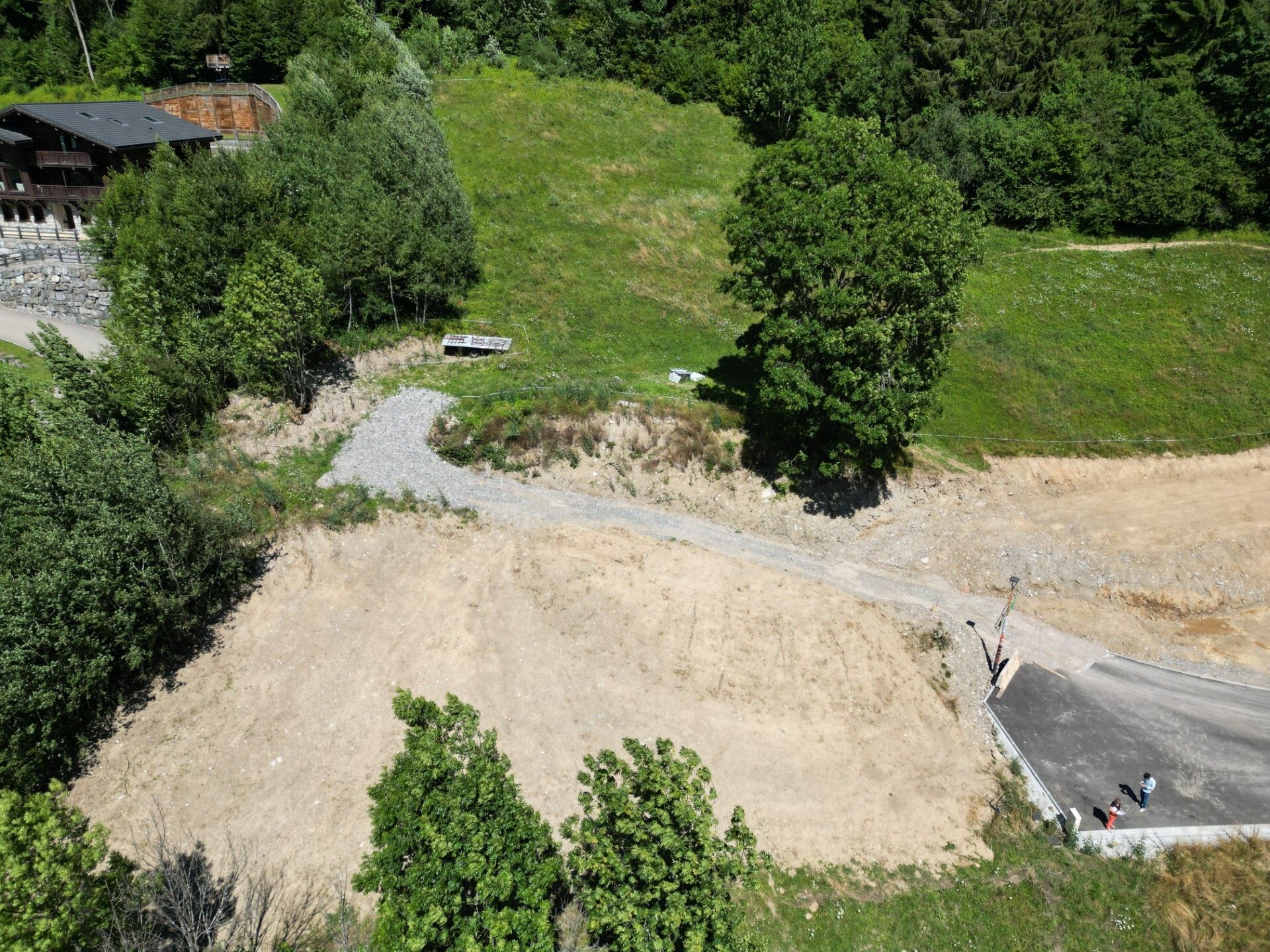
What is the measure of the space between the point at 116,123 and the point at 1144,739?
67430 millimetres

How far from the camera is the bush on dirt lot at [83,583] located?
2223cm

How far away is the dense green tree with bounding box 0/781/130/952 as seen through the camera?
14555 millimetres

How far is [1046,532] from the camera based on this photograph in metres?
38.3

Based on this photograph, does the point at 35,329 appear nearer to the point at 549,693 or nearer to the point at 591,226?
the point at 591,226

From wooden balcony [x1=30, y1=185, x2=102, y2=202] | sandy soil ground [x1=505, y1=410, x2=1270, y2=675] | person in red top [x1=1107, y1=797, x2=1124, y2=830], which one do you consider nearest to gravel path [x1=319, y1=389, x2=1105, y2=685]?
sandy soil ground [x1=505, y1=410, x2=1270, y2=675]

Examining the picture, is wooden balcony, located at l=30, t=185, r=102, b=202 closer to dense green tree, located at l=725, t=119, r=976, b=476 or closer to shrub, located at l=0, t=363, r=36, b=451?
shrub, located at l=0, t=363, r=36, b=451

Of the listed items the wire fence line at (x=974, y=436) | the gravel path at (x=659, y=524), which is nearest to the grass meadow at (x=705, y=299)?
the wire fence line at (x=974, y=436)

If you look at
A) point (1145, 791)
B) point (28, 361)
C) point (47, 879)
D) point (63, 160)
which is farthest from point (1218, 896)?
point (63, 160)

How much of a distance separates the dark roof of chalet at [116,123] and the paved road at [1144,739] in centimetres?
5786

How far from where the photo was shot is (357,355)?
40875 mm

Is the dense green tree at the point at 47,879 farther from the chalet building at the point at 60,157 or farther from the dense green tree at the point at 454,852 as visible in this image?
the chalet building at the point at 60,157

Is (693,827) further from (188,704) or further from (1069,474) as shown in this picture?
(1069,474)

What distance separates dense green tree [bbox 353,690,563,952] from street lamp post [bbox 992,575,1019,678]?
21.5m

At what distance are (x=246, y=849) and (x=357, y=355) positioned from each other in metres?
26.2
